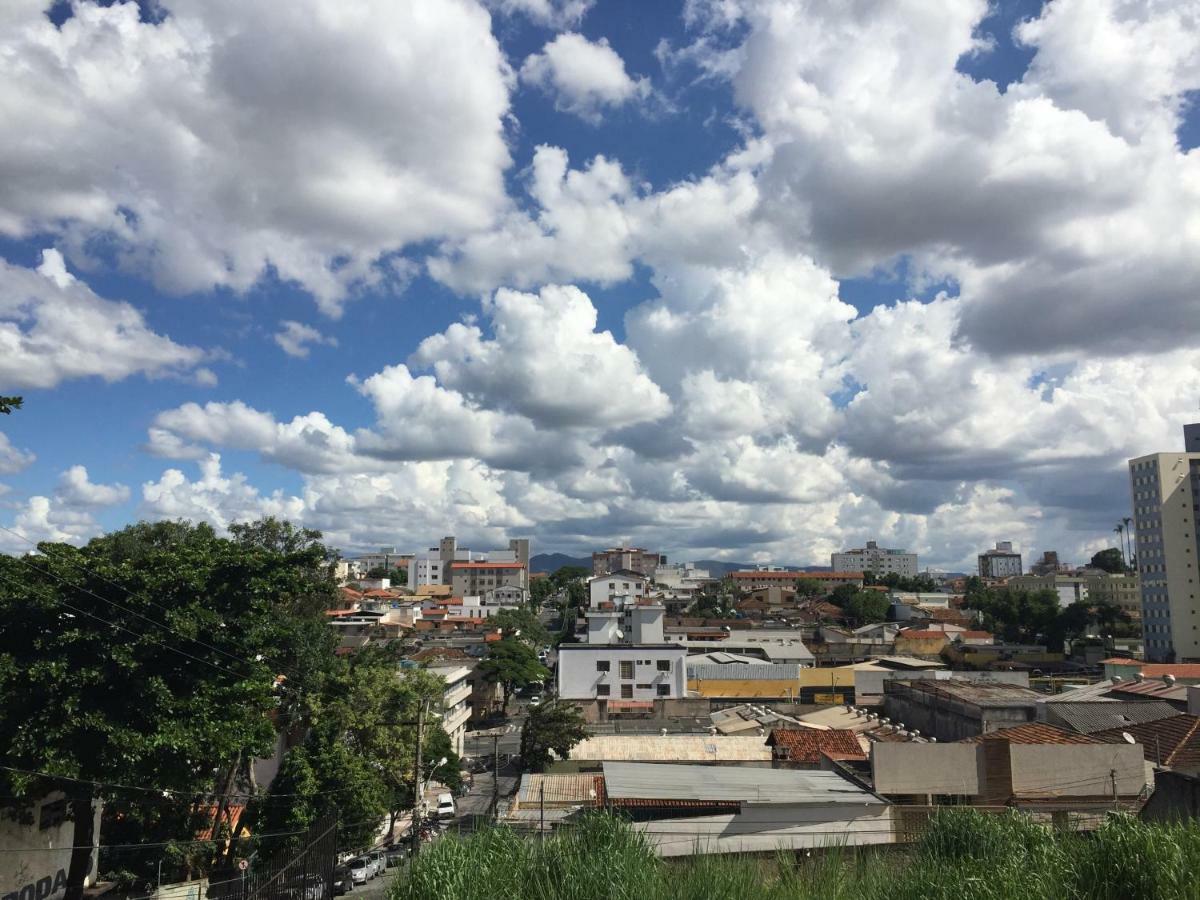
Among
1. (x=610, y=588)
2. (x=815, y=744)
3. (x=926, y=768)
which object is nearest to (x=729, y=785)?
(x=926, y=768)

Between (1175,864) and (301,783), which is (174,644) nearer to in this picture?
(301,783)

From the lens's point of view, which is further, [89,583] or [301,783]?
[301,783]

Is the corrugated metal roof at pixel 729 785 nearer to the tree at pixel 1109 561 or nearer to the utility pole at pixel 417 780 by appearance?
the utility pole at pixel 417 780

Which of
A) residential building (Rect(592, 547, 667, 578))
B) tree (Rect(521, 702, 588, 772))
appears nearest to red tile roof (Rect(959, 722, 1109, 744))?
tree (Rect(521, 702, 588, 772))

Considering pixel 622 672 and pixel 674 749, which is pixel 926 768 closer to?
pixel 674 749

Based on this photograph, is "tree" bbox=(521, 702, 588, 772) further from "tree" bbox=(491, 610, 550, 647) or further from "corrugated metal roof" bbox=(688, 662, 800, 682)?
"tree" bbox=(491, 610, 550, 647)

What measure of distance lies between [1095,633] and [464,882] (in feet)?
285

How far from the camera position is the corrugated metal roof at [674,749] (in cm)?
2845

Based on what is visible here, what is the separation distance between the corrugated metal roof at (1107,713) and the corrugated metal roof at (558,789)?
15647 millimetres

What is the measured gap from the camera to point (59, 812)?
60.7ft

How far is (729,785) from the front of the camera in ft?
66.9

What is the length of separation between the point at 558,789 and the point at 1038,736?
13228 mm

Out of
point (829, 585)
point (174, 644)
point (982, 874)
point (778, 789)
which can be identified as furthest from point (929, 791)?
point (829, 585)

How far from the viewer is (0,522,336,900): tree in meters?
15.5
